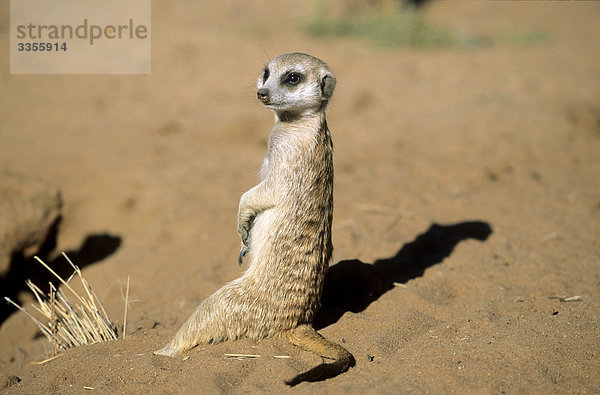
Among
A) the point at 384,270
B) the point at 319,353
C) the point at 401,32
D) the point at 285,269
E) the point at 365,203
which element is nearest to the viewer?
the point at 319,353

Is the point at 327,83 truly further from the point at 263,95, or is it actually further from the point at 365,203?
the point at 365,203

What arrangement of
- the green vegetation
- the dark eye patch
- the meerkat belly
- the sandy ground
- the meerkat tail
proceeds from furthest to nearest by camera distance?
the green vegetation, the dark eye patch, the meerkat belly, the sandy ground, the meerkat tail

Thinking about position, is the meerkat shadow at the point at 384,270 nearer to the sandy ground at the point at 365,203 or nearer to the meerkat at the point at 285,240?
the sandy ground at the point at 365,203

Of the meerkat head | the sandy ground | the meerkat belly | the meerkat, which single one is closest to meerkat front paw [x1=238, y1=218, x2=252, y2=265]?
the meerkat

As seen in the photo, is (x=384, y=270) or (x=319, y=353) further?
(x=384, y=270)

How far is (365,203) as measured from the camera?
5223 mm

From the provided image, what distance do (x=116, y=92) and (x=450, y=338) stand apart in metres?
6.20

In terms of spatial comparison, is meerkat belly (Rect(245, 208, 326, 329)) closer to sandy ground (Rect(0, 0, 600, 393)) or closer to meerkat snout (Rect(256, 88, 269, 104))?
sandy ground (Rect(0, 0, 600, 393))

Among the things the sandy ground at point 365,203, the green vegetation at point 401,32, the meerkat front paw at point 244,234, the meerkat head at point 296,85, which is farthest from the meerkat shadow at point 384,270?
the green vegetation at point 401,32

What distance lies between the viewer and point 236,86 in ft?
26.5

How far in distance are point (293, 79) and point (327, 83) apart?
21cm

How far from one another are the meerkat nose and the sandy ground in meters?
1.02

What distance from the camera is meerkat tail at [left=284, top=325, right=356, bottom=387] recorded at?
2468 mm

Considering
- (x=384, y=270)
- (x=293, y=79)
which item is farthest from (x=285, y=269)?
(x=384, y=270)
